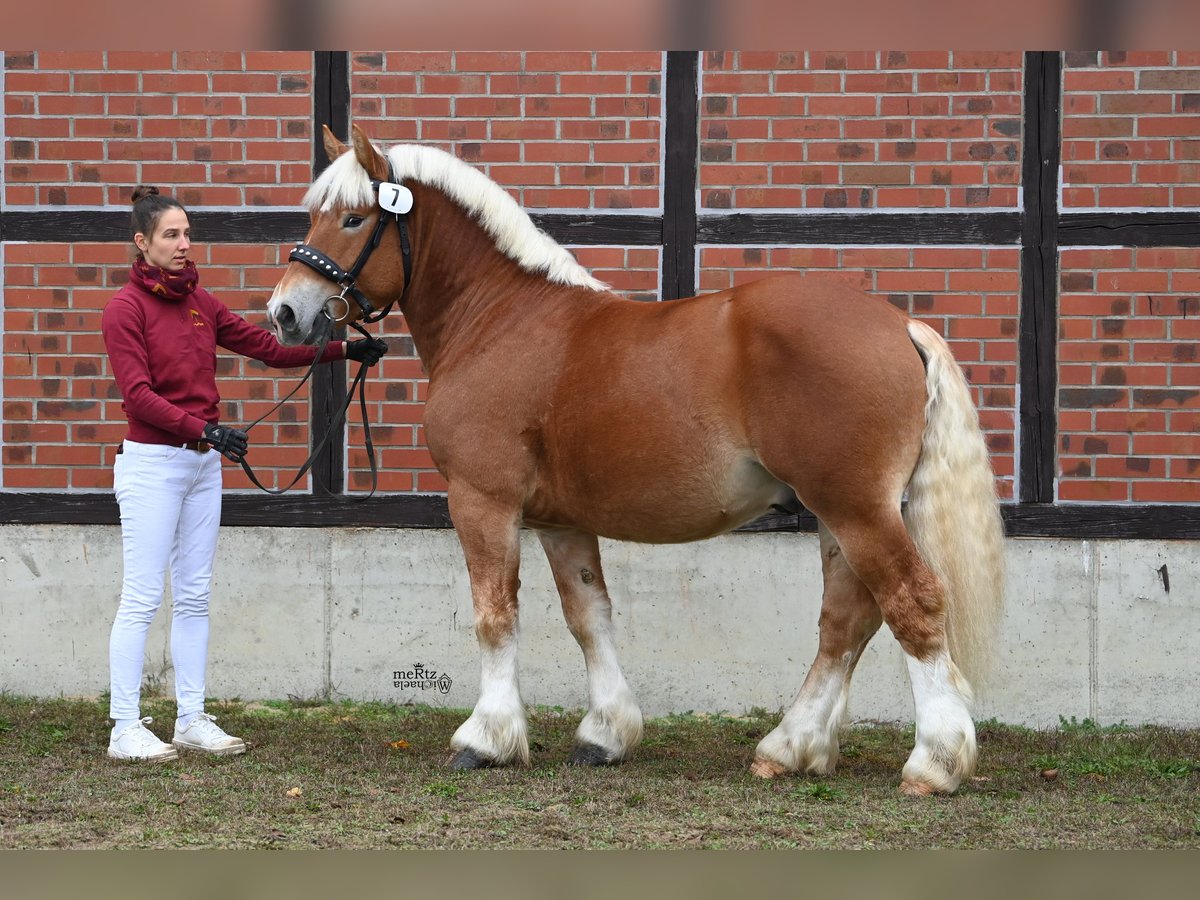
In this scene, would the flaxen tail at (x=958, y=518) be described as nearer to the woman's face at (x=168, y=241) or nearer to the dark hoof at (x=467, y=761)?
the dark hoof at (x=467, y=761)

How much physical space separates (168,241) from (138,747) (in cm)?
180

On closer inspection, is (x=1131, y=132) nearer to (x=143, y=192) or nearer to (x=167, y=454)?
(x=143, y=192)

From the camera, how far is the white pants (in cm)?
447

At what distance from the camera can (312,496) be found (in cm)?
577

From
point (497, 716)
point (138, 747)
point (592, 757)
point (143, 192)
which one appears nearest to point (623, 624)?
point (592, 757)

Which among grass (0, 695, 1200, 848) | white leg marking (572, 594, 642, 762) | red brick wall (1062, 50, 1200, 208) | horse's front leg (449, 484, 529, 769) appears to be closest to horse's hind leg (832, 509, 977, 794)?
grass (0, 695, 1200, 848)

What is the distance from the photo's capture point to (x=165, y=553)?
4.55m

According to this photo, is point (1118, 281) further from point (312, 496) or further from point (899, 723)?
point (312, 496)

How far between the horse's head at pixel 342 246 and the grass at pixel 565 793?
5.06 feet

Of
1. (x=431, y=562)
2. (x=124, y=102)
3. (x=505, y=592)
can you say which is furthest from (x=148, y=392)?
(x=124, y=102)

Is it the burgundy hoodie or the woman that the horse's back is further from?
the burgundy hoodie

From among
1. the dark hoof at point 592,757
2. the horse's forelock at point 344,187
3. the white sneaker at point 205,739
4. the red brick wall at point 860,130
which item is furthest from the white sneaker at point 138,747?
the red brick wall at point 860,130

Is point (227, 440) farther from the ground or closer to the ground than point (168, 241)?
closer to the ground
